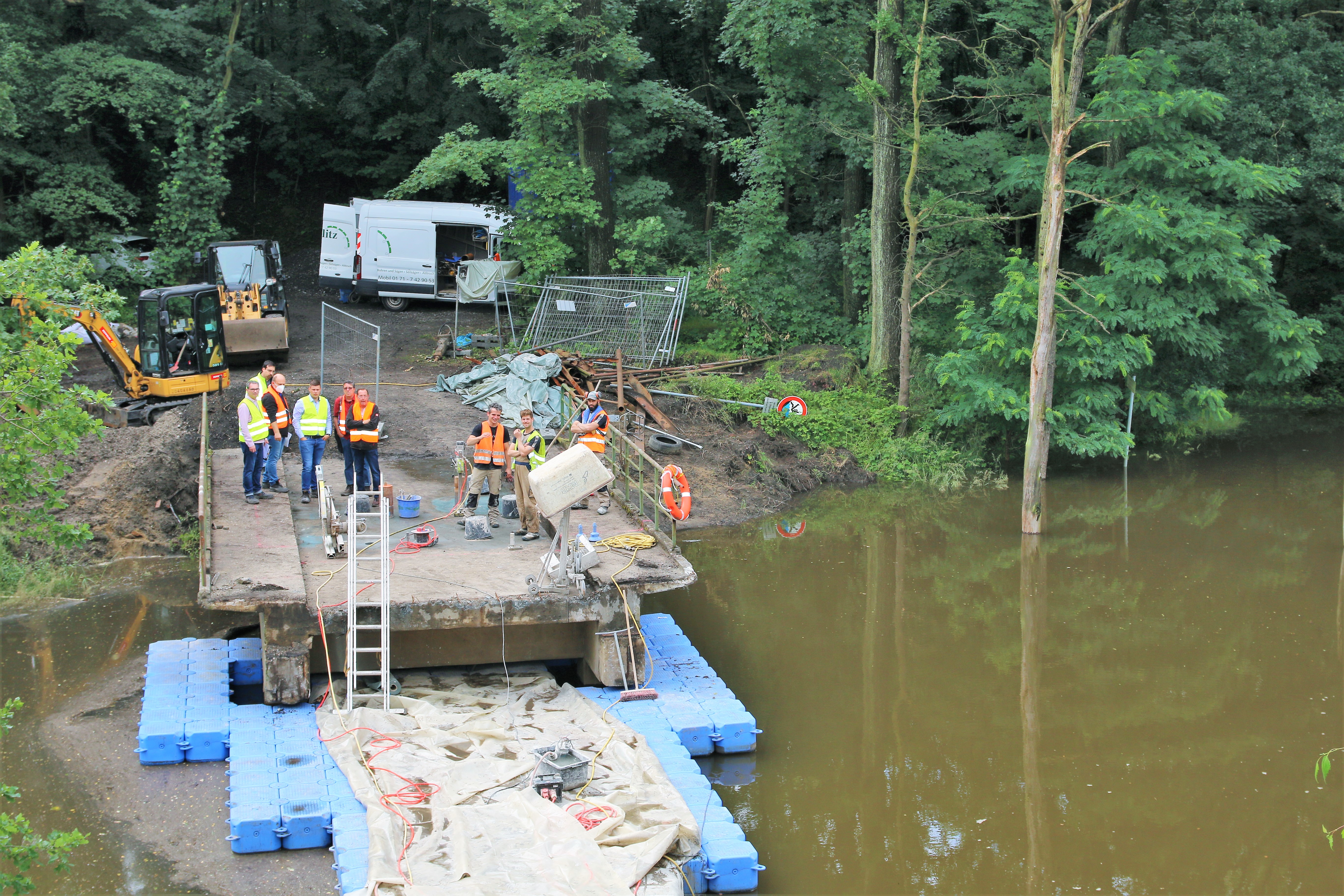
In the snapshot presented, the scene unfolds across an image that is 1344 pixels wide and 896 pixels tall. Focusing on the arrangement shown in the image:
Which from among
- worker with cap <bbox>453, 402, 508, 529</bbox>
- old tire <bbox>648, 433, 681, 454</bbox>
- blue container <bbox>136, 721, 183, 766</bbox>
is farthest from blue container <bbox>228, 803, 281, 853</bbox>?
old tire <bbox>648, 433, 681, 454</bbox>

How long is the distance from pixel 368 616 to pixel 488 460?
3546mm

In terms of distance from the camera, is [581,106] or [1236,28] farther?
[581,106]

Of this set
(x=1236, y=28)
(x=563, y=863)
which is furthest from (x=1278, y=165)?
(x=563, y=863)

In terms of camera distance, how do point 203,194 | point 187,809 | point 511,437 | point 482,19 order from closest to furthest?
point 187,809, point 511,437, point 203,194, point 482,19

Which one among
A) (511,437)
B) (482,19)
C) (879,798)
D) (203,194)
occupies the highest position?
(482,19)

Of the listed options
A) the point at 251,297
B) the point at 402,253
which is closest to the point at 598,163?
the point at 402,253

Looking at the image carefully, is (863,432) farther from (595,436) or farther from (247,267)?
(247,267)

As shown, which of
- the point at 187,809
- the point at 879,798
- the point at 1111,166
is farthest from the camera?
the point at 1111,166

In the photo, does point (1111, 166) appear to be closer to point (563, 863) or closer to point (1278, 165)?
point (1278, 165)

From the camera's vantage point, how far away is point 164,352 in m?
19.5

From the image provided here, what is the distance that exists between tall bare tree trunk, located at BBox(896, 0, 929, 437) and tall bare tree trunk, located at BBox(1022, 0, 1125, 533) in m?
3.20

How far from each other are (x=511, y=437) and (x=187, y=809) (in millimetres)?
8870

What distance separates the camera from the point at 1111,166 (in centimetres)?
2164

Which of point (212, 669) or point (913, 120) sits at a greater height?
point (913, 120)
